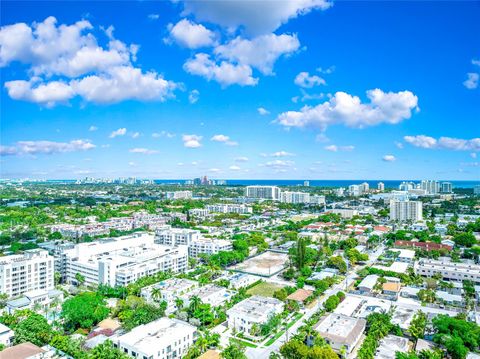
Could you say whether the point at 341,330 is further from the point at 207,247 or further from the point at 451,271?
the point at 207,247

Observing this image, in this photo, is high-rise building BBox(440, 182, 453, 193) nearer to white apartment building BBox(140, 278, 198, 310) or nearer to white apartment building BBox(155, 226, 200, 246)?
white apartment building BBox(155, 226, 200, 246)

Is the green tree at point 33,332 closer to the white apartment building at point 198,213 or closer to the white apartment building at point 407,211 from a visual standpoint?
the white apartment building at point 198,213

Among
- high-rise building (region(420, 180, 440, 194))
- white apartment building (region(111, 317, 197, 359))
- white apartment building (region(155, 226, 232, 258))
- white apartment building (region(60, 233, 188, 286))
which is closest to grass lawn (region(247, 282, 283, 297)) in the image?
white apartment building (region(60, 233, 188, 286))

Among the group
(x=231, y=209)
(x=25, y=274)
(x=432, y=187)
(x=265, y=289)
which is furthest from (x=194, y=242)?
(x=432, y=187)

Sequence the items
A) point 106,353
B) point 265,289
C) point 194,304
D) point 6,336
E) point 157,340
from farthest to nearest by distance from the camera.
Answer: point 265,289 → point 194,304 → point 6,336 → point 157,340 → point 106,353

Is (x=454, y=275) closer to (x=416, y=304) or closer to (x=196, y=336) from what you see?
(x=416, y=304)

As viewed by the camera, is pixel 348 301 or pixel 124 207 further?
pixel 124 207

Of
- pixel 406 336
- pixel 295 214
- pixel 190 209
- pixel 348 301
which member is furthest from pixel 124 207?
pixel 406 336
